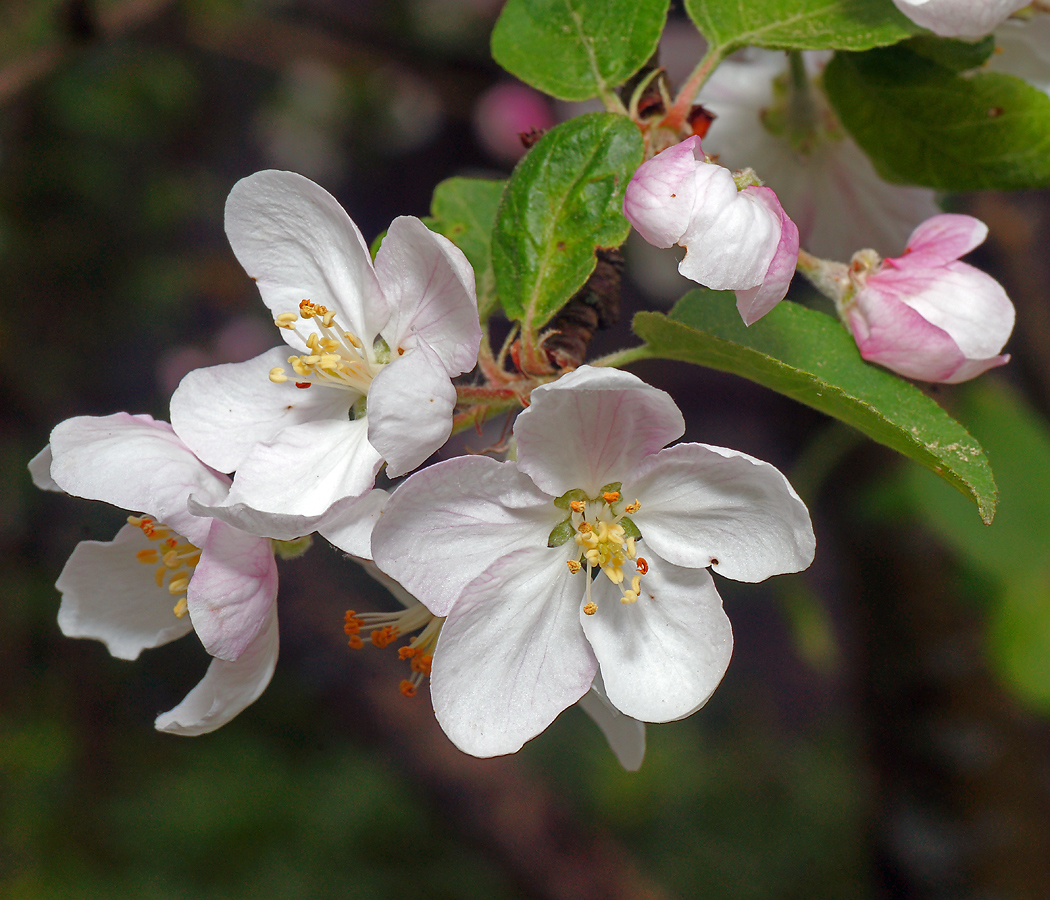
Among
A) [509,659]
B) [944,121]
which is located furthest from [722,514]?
[944,121]

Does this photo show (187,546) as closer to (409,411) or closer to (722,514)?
(409,411)

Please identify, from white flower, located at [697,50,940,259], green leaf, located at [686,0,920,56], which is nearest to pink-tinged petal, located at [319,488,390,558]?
green leaf, located at [686,0,920,56]

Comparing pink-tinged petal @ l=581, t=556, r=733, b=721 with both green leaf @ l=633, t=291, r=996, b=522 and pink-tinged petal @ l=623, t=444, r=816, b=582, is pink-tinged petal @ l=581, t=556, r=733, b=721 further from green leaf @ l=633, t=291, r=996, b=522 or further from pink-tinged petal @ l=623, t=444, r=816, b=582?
green leaf @ l=633, t=291, r=996, b=522

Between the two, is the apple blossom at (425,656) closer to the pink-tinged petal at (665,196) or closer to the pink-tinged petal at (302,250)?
the pink-tinged petal at (302,250)

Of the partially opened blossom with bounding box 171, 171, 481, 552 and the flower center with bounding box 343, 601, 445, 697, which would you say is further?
the flower center with bounding box 343, 601, 445, 697

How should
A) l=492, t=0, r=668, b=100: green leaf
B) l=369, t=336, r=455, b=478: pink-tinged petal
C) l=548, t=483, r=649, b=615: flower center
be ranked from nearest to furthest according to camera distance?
l=369, t=336, r=455, b=478: pink-tinged petal < l=548, t=483, r=649, b=615: flower center < l=492, t=0, r=668, b=100: green leaf

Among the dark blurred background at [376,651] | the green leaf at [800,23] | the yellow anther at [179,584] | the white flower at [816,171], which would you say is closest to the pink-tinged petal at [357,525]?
the yellow anther at [179,584]
